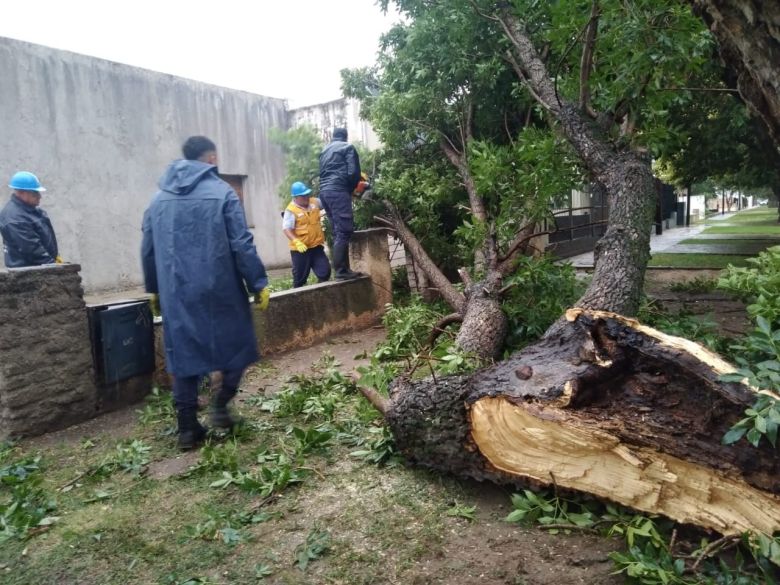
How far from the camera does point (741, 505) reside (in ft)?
7.07

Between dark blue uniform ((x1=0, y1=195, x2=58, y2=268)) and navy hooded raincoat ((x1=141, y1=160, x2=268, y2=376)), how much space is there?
2435 millimetres

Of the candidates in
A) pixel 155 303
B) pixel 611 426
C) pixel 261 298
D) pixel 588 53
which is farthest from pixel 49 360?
pixel 588 53

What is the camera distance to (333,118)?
13688mm

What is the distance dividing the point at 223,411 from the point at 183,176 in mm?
Result: 1477

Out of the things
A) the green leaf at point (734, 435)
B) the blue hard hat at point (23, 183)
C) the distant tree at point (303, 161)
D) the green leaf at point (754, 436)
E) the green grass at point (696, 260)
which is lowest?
the green grass at point (696, 260)

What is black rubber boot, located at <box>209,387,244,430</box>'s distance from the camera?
370 centimetres

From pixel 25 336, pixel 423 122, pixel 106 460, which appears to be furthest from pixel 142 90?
pixel 106 460

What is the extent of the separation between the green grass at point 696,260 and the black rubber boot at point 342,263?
6312mm

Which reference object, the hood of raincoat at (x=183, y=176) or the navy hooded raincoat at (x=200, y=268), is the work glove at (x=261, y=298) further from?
the hood of raincoat at (x=183, y=176)

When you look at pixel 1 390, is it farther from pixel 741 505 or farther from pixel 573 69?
pixel 573 69

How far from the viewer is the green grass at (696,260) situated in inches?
409

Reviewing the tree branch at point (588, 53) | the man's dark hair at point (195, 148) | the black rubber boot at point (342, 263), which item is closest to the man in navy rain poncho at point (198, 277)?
the man's dark hair at point (195, 148)

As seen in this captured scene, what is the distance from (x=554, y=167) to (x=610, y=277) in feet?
4.47

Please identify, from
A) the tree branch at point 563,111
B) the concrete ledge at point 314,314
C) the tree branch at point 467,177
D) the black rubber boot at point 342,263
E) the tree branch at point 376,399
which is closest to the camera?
the tree branch at point 376,399
